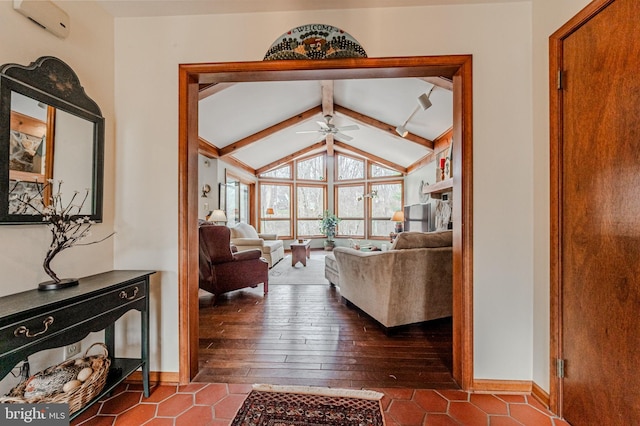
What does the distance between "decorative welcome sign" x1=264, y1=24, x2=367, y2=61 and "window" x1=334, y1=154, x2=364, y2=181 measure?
7846 millimetres

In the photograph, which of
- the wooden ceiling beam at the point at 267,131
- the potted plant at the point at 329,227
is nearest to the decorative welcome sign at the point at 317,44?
the wooden ceiling beam at the point at 267,131

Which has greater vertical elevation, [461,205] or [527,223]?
[461,205]

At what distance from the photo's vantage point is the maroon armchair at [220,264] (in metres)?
3.51

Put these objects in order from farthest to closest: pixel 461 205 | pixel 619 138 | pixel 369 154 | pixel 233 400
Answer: pixel 369 154
pixel 461 205
pixel 233 400
pixel 619 138

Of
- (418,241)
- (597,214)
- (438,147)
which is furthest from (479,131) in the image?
(438,147)

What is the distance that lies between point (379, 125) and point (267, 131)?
2.50 meters

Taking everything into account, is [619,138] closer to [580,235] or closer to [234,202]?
[580,235]

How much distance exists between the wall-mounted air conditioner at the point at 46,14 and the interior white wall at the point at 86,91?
32mm

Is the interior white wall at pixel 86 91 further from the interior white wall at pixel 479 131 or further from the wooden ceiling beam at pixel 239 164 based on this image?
the wooden ceiling beam at pixel 239 164

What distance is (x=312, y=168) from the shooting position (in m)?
9.89

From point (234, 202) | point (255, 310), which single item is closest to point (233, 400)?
point (255, 310)

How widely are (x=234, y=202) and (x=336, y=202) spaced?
3.71 metres

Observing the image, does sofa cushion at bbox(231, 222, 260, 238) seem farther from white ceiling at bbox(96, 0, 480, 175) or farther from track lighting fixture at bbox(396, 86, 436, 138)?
track lighting fixture at bbox(396, 86, 436, 138)

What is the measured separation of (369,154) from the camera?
29.6ft
